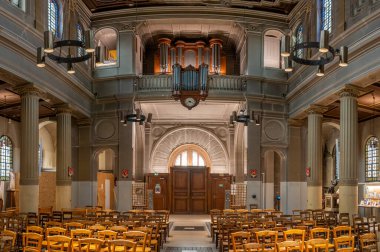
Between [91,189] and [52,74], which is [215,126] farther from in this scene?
[52,74]

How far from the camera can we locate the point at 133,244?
10.5 m

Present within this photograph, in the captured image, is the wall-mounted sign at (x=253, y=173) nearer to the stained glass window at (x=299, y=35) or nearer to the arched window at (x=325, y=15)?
the stained glass window at (x=299, y=35)

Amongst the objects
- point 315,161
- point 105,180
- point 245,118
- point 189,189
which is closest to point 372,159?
point 315,161

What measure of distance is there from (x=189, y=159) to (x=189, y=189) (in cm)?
200

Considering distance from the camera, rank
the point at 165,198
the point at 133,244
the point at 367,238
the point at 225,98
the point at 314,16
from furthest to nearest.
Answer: the point at 165,198
the point at 225,98
the point at 314,16
the point at 367,238
the point at 133,244

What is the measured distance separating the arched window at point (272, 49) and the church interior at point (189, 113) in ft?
0.22

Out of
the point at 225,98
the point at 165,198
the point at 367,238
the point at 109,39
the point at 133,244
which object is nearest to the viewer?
the point at 133,244

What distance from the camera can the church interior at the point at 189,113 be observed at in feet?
71.3

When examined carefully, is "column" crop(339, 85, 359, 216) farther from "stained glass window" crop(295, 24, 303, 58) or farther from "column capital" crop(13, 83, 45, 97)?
"column capital" crop(13, 83, 45, 97)

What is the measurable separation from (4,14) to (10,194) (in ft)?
45.9

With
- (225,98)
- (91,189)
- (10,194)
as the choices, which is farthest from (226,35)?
(10,194)

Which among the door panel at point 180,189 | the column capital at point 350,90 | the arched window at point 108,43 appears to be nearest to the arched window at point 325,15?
the column capital at point 350,90

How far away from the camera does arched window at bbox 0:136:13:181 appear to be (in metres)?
29.7

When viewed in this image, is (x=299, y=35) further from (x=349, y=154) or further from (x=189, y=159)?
(x=189, y=159)
